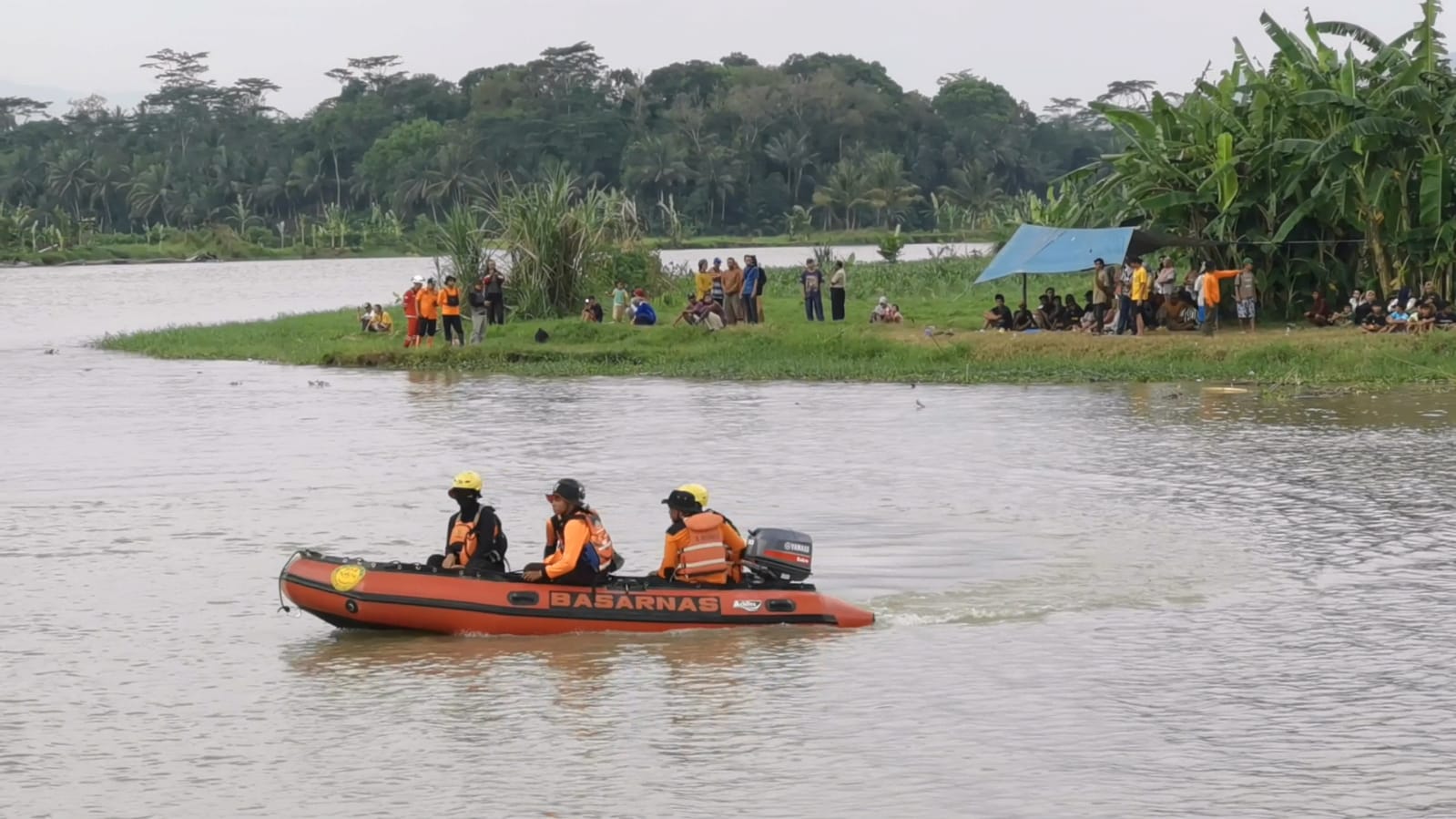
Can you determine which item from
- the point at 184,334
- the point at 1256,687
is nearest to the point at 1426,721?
the point at 1256,687

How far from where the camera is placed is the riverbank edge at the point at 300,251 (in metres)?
95.1

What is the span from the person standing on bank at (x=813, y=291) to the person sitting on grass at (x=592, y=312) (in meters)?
4.03

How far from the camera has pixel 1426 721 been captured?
1158 centimetres

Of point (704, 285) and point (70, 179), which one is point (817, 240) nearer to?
point (70, 179)

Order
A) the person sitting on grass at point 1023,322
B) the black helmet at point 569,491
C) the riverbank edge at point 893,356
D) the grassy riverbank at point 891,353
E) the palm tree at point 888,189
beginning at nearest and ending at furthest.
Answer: the black helmet at point 569,491 < the riverbank edge at point 893,356 < the grassy riverbank at point 891,353 < the person sitting on grass at point 1023,322 < the palm tree at point 888,189

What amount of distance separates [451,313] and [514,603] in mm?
21979

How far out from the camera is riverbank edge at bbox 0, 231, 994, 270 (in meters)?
95.1

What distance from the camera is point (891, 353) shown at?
108ft

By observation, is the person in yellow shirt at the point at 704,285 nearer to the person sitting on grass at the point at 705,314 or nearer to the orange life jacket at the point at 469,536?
the person sitting on grass at the point at 705,314

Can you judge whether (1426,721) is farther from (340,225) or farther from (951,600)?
(340,225)

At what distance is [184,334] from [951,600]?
97.3 feet

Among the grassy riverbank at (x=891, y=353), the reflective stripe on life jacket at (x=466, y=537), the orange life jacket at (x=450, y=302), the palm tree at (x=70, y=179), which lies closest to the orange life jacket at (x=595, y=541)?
the reflective stripe on life jacket at (x=466, y=537)

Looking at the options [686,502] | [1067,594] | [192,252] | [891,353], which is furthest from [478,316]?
[192,252]

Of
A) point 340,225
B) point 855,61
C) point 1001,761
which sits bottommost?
point 1001,761
